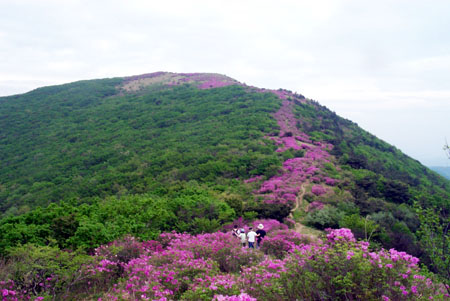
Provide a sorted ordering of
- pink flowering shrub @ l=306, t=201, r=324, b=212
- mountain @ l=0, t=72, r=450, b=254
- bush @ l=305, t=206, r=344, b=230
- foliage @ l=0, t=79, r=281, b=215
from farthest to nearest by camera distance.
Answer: foliage @ l=0, t=79, r=281, b=215 < pink flowering shrub @ l=306, t=201, r=324, b=212 < bush @ l=305, t=206, r=344, b=230 < mountain @ l=0, t=72, r=450, b=254

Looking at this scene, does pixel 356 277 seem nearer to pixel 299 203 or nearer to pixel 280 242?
pixel 280 242

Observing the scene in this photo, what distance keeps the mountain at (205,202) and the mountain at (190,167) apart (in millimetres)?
94

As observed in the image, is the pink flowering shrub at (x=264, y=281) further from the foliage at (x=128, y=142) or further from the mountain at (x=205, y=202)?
the foliage at (x=128, y=142)

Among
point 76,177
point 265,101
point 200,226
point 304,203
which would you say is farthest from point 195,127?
point 200,226

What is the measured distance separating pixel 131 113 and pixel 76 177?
17.4m

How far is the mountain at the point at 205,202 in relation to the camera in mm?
4852

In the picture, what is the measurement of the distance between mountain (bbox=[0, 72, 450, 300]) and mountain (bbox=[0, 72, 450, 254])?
0.09 meters

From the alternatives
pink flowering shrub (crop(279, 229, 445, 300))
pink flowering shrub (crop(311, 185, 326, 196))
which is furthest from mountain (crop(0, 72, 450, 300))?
pink flowering shrub (crop(311, 185, 326, 196))

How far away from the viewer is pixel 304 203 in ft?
49.0

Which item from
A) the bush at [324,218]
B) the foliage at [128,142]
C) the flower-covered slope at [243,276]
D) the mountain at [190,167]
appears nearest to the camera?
the flower-covered slope at [243,276]

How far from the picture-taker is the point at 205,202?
1213 cm

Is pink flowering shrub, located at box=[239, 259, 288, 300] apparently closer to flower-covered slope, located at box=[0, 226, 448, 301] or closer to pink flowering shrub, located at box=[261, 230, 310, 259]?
flower-covered slope, located at box=[0, 226, 448, 301]

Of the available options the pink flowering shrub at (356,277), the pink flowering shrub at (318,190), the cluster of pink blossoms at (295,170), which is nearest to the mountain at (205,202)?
the pink flowering shrub at (356,277)

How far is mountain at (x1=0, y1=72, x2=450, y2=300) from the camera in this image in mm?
4852
